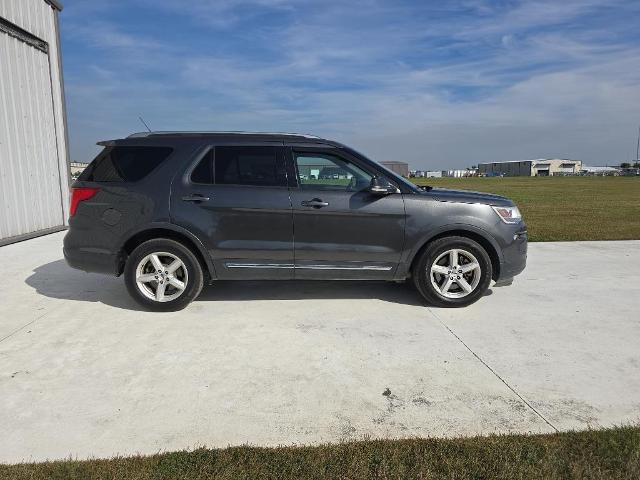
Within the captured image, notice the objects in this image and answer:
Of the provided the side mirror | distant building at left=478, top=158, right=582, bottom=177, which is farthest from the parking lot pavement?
distant building at left=478, top=158, right=582, bottom=177

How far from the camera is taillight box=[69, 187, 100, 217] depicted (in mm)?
4559

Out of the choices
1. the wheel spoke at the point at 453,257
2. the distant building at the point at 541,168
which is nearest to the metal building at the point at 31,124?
the wheel spoke at the point at 453,257

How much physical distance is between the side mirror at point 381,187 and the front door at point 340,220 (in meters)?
0.07

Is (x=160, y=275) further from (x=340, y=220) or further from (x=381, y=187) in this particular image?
(x=381, y=187)

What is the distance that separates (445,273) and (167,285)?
2.88 m

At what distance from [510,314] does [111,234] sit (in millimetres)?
4108

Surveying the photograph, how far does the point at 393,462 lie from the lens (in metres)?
2.27

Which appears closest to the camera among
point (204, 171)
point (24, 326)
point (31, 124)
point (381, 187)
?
point (24, 326)

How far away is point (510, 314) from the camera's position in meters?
4.50

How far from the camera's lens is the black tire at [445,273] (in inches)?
181

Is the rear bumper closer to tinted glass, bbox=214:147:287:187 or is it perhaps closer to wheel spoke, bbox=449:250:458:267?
tinted glass, bbox=214:147:287:187

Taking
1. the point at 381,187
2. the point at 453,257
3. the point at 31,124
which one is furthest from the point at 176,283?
the point at 31,124

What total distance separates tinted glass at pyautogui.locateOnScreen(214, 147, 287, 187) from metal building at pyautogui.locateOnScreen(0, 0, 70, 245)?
6056 mm

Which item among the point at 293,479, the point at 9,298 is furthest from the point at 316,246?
the point at 9,298
